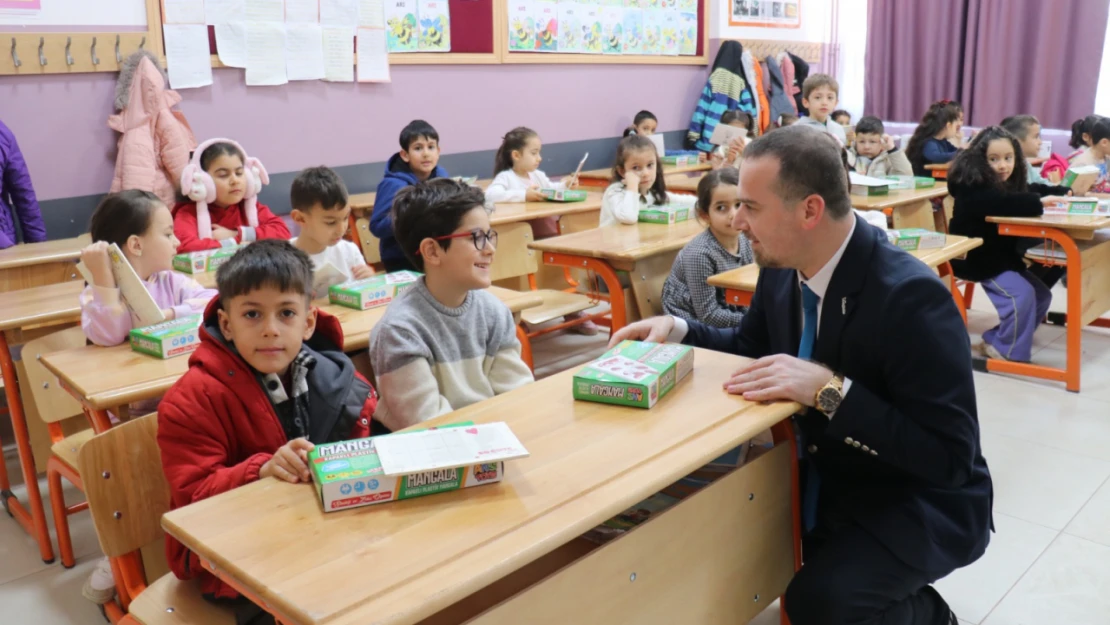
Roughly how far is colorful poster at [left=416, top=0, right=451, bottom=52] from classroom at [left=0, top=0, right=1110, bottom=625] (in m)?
0.02

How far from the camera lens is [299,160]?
16.1 feet

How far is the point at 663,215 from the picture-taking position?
3906 mm

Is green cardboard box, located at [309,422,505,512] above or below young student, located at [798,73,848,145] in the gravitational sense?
below

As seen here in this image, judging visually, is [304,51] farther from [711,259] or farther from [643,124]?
[711,259]

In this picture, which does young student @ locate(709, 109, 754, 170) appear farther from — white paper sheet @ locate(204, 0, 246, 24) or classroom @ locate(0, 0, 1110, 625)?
white paper sheet @ locate(204, 0, 246, 24)

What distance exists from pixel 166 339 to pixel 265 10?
3.00 meters

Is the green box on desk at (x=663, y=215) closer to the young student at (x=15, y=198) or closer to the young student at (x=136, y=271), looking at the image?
the young student at (x=136, y=271)

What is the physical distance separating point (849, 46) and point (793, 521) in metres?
7.70

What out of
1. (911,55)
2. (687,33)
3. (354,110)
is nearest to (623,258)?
(354,110)

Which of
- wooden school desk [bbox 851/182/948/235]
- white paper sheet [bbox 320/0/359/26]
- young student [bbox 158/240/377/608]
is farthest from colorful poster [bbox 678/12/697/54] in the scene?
young student [bbox 158/240/377/608]

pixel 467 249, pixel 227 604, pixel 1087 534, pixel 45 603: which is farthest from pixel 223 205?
pixel 1087 534

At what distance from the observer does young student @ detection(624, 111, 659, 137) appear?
6562 mm

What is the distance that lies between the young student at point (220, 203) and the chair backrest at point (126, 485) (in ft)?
5.91

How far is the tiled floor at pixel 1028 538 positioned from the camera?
7.29ft
